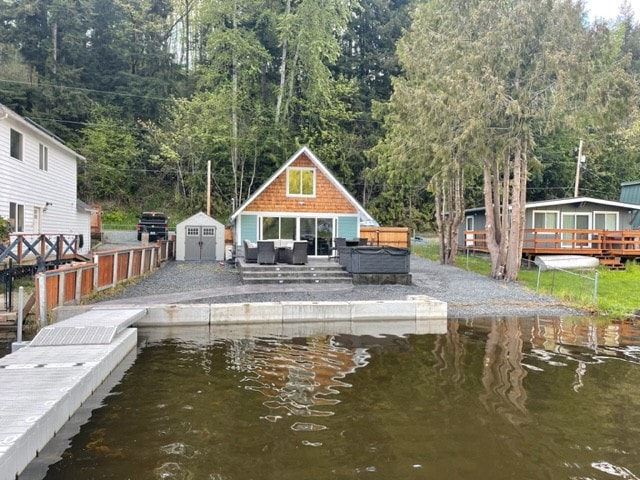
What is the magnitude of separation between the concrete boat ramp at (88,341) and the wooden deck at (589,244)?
470 inches

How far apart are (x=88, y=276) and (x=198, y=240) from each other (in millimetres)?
10836

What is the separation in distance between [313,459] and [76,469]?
6.30 ft

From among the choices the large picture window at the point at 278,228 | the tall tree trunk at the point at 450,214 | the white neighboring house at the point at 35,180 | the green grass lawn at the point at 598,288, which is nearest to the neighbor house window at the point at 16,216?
the white neighboring house at the point at 35,180

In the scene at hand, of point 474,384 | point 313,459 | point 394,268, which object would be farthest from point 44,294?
point 394,268

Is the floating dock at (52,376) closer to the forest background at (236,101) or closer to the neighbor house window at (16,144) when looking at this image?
the neighbor house window at (16,144)

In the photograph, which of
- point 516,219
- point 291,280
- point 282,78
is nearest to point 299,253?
point 291,280

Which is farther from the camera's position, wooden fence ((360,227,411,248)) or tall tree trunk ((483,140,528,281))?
wooden fence ((360,227,411,248))

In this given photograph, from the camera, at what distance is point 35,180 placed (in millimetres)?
17344

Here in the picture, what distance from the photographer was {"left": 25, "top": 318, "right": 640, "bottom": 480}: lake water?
4.04m

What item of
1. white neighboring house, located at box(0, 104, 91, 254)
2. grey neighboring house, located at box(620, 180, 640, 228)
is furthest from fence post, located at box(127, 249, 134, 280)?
grey neighboring house, located at box(620, 180, 640, 228)

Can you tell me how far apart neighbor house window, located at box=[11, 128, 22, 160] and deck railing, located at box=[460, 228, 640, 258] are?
19.1 meters

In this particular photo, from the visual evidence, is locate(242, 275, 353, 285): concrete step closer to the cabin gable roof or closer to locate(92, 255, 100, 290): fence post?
locate(92, 255, 100, 290): fence post

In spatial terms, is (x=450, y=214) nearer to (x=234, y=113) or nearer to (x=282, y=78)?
(x=234, y=113)

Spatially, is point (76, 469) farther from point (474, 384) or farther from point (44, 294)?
point (44, 294)
